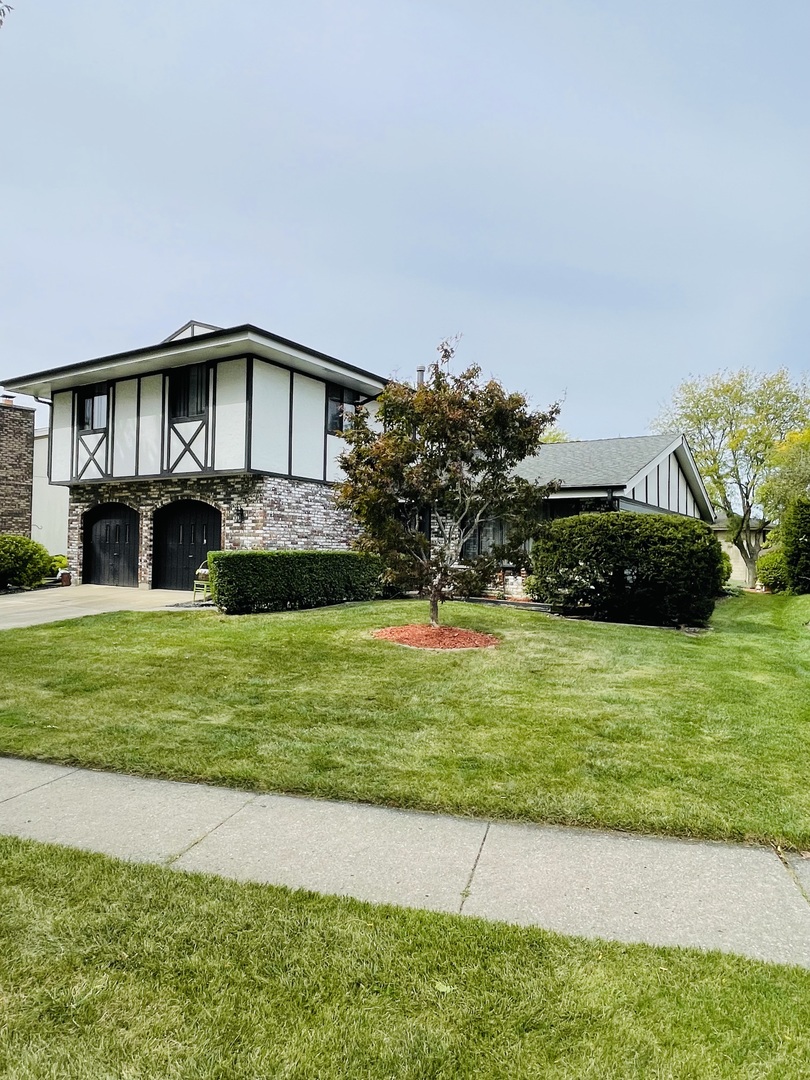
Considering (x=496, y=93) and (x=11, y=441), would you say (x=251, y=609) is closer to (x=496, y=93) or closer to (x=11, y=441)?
(x=496, y=93)

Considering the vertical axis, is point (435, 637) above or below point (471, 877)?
above

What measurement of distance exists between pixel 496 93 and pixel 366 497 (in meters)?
6.69

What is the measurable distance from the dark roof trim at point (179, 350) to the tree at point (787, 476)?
45.7 ft

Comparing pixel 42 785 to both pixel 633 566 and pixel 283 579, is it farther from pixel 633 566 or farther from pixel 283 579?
pixel 633 566

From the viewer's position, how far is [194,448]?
1612 centimetres

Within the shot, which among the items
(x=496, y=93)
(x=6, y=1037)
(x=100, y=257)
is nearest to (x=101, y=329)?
(x=100, y=257)

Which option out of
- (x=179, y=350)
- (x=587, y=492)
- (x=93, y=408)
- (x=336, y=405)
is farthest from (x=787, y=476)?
(x=93, y=408)

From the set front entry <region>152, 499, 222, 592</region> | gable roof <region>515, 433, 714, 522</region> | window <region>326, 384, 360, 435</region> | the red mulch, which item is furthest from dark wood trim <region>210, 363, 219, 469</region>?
the red mulch

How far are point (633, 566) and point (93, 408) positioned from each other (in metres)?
15.3

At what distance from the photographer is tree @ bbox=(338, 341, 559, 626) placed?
899 centimetres

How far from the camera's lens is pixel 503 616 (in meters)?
11.8

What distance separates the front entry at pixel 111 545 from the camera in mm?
18062

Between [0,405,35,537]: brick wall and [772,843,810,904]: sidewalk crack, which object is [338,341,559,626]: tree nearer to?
[772,843,810,904]: sidewalk crack

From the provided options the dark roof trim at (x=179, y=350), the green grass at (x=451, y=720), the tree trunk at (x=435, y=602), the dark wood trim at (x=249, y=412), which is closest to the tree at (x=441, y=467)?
the tree trunk at (x=435, y=602)
